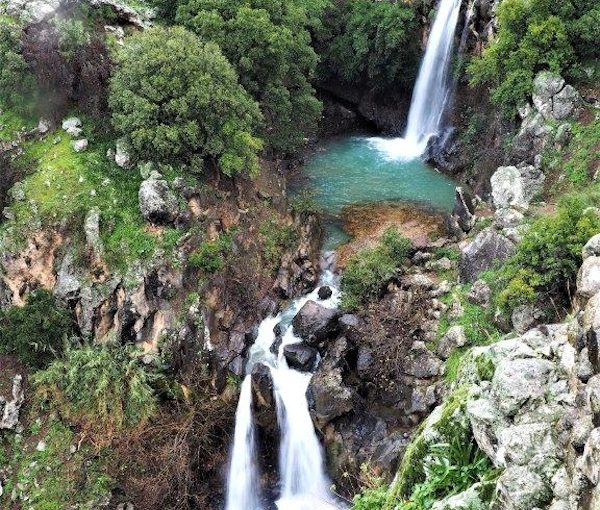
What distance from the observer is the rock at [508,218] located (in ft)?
54.3

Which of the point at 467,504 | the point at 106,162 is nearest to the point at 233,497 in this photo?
the point at 467,504

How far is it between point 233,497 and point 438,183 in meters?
15.9

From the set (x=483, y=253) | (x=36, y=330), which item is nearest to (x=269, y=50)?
(x=483, y=253)

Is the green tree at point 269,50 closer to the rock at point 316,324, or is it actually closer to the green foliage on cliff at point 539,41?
the green foliage on cliff at point 539,41

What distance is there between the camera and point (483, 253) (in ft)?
53.4

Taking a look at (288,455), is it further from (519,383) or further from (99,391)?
(519,383)

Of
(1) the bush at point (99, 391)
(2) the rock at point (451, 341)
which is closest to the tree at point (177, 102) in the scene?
(1) the bush at point (99, 391)

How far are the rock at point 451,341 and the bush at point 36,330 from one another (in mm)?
10281

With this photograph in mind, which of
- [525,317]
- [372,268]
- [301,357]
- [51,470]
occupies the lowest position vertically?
[51,470]

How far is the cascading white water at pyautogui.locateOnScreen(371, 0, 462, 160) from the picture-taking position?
27.3 m

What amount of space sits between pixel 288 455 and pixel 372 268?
6062mm

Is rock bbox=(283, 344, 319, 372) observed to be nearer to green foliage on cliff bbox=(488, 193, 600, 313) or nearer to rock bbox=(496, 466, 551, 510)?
green foliage on cliff bbox=(488, 193, 600, 313)

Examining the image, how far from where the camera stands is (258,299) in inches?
713

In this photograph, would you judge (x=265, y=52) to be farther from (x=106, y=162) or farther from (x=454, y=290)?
(x=454, y=290)
